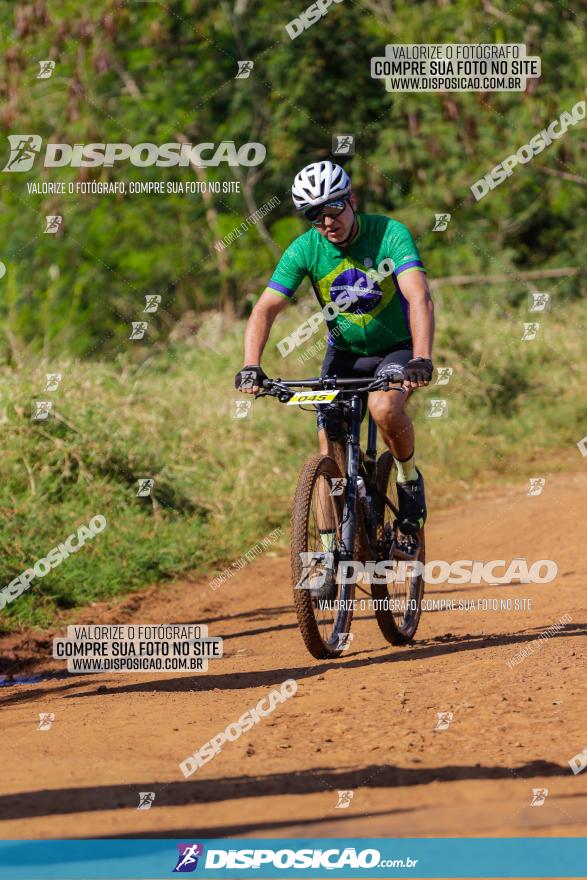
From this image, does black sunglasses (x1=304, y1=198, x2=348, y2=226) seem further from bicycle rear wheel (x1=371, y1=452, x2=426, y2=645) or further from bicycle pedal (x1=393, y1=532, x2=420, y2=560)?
bicycle pedal (x1=393, y1=532, x2=420, y2=560)

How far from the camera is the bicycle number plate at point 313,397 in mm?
6270

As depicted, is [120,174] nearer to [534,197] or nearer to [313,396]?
[534,197]

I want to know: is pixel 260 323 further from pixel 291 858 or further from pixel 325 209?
pixel 291 858

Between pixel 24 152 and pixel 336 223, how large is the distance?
41.8ft

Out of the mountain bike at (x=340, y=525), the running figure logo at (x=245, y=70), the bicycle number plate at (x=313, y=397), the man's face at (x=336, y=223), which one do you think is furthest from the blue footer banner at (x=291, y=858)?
the running figure logo at (x=245, y=70)

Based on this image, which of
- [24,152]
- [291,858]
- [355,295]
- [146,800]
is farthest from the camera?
[24,152]

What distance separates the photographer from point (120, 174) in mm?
19562

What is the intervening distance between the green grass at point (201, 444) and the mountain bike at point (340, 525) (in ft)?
9.40

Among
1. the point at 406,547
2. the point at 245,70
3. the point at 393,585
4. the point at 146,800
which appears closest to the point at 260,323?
the point at 406,547

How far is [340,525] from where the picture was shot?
21.4 ft

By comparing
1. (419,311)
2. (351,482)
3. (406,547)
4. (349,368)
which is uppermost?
(419,311)

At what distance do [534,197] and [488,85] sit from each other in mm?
2578

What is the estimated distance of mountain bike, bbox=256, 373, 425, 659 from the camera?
6.27 meters

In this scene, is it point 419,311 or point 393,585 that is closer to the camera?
point 419,311
